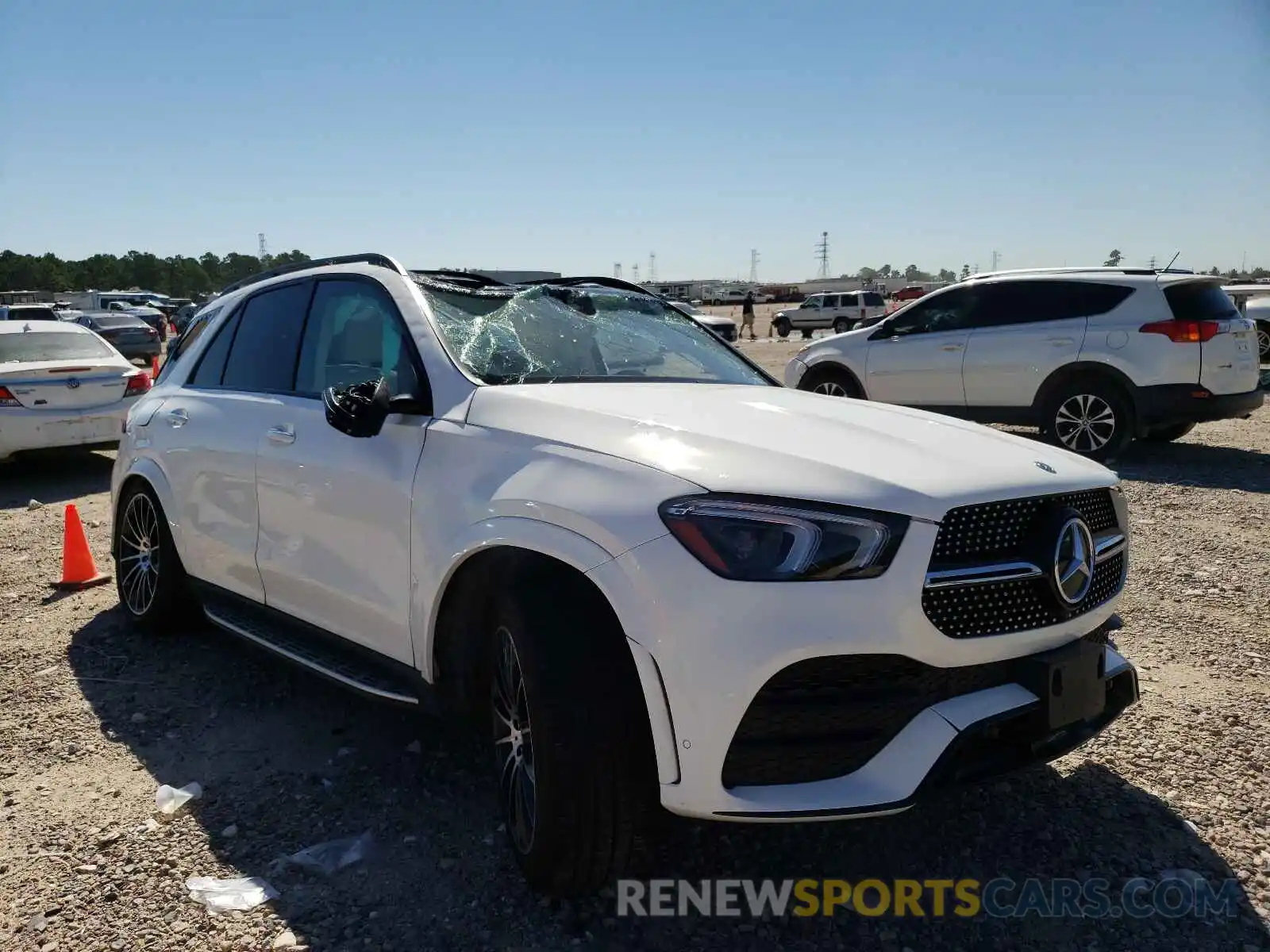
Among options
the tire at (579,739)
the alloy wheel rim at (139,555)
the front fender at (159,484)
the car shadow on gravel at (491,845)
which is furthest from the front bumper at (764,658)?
the alloy wheel rim at (139,555)

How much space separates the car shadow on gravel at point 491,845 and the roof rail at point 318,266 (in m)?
1.75

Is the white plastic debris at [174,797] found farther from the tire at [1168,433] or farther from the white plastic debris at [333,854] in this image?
the tire at [1168,433]

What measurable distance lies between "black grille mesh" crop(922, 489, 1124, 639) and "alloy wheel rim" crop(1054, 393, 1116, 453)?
23.8ft

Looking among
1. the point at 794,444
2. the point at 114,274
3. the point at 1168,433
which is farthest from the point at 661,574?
the point at 114,274

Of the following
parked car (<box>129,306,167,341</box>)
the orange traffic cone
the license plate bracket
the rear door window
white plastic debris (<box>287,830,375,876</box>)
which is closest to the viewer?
the license plate bracket

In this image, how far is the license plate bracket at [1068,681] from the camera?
2391mm

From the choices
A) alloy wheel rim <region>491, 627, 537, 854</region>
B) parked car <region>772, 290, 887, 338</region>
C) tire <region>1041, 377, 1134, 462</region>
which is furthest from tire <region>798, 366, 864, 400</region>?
parked car <region>772, 290, 887, 338</region>

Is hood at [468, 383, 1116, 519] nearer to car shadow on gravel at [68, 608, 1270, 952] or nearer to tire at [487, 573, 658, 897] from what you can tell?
tire at [487, 573, 658, 897]

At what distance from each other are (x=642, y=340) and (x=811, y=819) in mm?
2105

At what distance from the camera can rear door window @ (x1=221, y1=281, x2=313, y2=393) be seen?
13.1 feet

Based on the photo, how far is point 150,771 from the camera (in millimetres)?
3479

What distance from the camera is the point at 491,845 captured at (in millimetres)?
2938

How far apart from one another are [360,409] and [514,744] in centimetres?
115

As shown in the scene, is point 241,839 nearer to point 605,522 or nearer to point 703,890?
point 703,890
